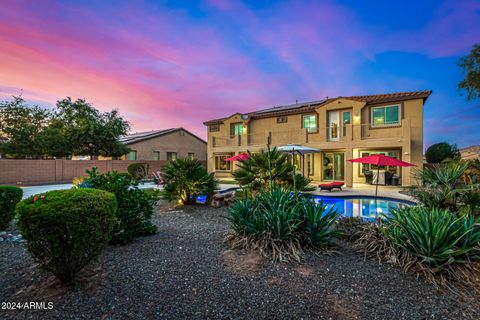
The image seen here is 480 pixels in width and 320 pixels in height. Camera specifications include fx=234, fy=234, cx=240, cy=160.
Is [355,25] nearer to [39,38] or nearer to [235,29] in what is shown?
[235,29]

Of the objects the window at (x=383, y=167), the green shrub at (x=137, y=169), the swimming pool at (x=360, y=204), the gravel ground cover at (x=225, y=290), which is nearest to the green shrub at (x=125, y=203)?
the gravel ground cover at (x=225, y=290)

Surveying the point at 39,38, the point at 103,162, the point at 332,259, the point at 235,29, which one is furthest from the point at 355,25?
the point at 103,162

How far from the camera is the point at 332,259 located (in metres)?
4.25

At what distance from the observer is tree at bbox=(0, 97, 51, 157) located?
2334 centimetres

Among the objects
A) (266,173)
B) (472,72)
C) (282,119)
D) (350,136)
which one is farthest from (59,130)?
(472,72)

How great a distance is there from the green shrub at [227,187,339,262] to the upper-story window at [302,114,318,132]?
16.8 m

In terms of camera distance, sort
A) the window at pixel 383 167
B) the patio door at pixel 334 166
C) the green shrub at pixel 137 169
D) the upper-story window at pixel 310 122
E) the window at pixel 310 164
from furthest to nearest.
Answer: the green shrub at pixel 137 169 → the window at pixel 310 164 → the upper-story window at pixel 310 122 → the patio door at pixel 334 166 → the window at pixel 383 167

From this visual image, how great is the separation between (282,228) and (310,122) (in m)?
18.5

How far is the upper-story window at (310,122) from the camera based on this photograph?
2096cm

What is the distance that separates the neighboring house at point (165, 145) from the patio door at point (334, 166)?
16.1 metres

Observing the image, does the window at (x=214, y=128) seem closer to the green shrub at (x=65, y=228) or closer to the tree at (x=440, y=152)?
the tree at (x=440, y=152)

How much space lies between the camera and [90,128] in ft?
79.9

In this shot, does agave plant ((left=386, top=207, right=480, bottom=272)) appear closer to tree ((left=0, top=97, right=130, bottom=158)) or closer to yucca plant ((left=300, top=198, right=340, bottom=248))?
yucca plant ((left=300, top=198, right=340, bottom=248))

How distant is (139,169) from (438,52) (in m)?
28.7
